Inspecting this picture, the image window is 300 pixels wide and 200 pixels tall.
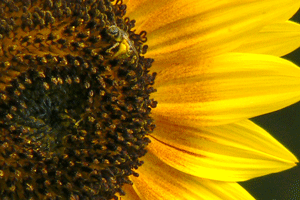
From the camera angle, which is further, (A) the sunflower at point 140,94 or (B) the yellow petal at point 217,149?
(B) the yellow petal at point 217,149

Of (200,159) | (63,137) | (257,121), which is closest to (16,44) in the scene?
(63,137)

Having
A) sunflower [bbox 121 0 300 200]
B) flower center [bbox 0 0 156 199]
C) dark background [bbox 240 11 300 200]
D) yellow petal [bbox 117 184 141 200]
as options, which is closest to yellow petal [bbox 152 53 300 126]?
sunflower [bbox 121 0 300 200]

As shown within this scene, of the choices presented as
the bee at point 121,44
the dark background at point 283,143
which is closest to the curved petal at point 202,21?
the bee at point 121,44

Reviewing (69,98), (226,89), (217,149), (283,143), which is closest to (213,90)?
(226,89)

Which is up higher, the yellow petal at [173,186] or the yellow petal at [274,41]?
the yellow petal at [274,41]

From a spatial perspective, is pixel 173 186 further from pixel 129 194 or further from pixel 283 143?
pixel 283 143

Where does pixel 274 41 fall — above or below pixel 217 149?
above

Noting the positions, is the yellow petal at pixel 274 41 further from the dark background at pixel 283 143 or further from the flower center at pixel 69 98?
the dark background at pixel 283 143
